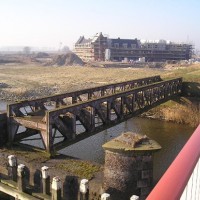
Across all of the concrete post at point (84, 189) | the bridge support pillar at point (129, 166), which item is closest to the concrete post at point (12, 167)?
the concrete post at point (84, 189)

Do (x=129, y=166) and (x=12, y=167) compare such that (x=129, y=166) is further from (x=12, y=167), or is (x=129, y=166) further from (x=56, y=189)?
(x=12, y=167)

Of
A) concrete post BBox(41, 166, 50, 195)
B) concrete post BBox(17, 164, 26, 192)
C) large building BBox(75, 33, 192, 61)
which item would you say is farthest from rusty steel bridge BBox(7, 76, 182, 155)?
large building BBox(75, 33, 192, 61)

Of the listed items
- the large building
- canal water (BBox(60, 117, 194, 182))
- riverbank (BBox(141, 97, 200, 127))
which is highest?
the large building

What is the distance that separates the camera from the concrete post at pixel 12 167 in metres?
9.36

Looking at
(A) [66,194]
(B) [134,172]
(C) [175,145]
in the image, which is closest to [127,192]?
(B) [134,172]

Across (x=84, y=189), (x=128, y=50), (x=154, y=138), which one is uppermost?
(x=128, y=50)

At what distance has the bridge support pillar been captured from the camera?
7465 millimetres

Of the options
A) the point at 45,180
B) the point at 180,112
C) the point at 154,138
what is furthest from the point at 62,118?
the point at 180,112

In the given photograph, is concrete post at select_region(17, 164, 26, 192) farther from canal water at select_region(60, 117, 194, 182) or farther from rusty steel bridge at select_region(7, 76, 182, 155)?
canal water at select_region(60, 117, 194, 182)

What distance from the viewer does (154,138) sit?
80.0 ft

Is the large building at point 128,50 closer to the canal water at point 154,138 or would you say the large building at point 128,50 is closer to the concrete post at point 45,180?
the canal water at point 154,138

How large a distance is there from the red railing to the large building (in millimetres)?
113954

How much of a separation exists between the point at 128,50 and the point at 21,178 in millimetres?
114132

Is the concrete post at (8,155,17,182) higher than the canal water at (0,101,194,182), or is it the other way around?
the concrete post at (8,155,17,182)
